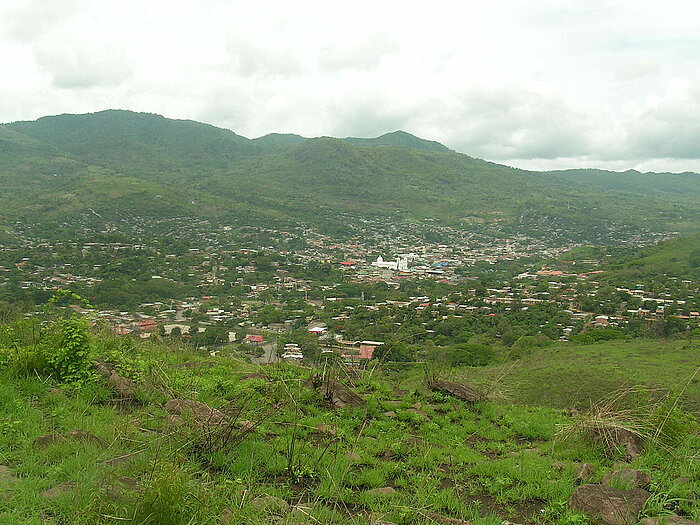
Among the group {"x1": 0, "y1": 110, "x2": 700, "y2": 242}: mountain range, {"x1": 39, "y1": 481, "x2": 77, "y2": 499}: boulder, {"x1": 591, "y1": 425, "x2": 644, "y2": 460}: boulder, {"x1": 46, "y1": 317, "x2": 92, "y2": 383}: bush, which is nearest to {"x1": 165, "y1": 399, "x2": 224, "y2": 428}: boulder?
{"x1": 39, "y1": 481, "x2": 77, "y2": 499}: boulder

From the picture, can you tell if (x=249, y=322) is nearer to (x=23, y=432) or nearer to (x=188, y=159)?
(x=23, y=432)

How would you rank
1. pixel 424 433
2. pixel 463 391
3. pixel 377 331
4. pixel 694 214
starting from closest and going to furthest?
pixel 424 433
pixel 463 391
pixel 377 331
pixel 694 214

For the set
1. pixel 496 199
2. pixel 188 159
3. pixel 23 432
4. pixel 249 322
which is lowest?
pixel 249 322

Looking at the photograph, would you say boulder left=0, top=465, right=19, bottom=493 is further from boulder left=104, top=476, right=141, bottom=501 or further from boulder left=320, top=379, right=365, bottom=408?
boulder left=320, top=379, right=365, bottom=408

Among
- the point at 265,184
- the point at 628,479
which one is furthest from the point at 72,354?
the point at 265,184

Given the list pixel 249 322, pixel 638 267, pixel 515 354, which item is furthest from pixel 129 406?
pixel 638 267

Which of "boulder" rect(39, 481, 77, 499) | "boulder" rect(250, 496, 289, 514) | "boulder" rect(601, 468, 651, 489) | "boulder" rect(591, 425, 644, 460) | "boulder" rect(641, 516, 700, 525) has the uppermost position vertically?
"boulder" rect(39, 481, 77, 499)

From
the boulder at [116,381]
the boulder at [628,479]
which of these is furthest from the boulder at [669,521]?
the boulder at [116,381]
